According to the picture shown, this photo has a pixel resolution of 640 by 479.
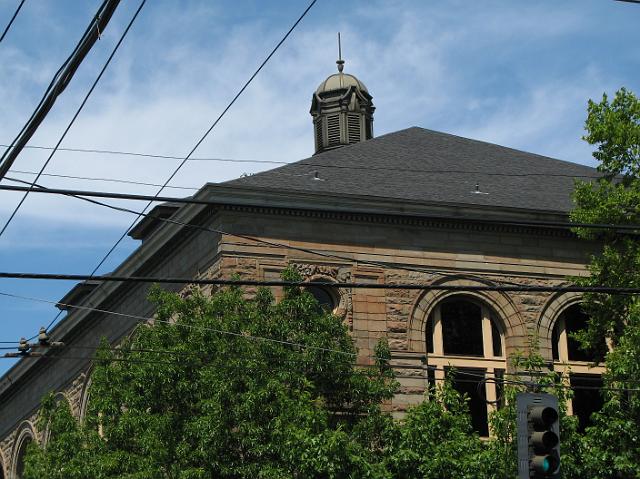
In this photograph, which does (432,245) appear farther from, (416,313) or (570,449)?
(570,449)

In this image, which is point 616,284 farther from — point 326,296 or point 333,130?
point 333,130

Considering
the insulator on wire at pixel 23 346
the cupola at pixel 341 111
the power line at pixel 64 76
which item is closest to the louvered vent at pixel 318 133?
the cupola at pixel 341 111

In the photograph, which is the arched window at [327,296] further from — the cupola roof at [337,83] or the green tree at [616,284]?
the cupola roof at [337,83]

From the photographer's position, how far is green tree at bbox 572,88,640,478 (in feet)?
87.8

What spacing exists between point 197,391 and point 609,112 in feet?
32.6

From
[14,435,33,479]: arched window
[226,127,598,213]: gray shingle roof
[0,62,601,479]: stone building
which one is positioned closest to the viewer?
[0,62,601,479]: stone building

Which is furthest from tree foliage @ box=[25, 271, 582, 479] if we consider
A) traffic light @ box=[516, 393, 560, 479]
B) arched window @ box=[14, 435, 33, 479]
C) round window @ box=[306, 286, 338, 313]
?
arched window @ box=[14, 435, 33, 479]

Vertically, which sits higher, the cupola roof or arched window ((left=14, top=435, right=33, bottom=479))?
the cupola roof

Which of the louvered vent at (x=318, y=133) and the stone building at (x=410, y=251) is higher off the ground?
the louvered vent at (x=318, y=133)

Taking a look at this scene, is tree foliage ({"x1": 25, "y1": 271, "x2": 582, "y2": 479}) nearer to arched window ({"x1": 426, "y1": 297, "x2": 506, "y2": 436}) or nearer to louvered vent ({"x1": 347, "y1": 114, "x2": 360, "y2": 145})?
arched window ({"x1": 426, "y1": 297, "x2": 506, "y2": 436})

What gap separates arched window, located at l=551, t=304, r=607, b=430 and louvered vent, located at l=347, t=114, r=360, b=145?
1357cm

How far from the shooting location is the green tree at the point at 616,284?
26.8 metres

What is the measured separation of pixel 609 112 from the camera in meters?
28.0

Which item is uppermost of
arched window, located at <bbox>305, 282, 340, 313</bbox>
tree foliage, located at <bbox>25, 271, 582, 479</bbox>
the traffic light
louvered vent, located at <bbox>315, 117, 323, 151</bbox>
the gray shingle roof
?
louvered vent, located at <bbox>315, 117, 323, 151</bbox>
